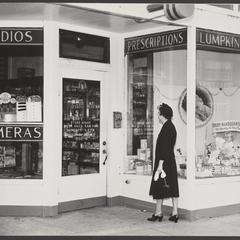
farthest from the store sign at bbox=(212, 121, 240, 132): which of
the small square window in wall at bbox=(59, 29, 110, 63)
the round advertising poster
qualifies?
the small square window in wall at bbox=(59, 29, 110, 63)

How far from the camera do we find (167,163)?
7.95m

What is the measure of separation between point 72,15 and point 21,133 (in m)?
2.18

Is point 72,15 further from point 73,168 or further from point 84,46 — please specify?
point 73,168

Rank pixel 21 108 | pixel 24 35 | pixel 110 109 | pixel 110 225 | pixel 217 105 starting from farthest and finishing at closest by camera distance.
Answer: pixel 110 109, pixel 217 105, pixel 21 108, pixel 24 35, pixel 110 225

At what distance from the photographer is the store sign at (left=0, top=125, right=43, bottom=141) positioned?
834 centimetres

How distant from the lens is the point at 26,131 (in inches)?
329

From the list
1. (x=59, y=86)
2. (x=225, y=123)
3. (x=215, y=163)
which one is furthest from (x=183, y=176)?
(x=59, y=86)

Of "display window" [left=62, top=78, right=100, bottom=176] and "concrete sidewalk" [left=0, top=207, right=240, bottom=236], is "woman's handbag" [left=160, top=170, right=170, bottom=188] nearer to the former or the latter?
"concrete sidewalk" [left=0, top=207, right=240, bottom=236]

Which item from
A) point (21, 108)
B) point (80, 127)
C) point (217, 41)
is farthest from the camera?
point (80, 127)

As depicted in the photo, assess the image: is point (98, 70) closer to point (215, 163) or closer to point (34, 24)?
point (34, 24)

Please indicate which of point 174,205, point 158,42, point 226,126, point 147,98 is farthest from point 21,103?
point 226,126

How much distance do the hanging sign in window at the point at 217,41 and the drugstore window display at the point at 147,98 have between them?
2.01ft

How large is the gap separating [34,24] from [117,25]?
57.7 inches

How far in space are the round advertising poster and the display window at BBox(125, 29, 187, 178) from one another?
0.34 feet
